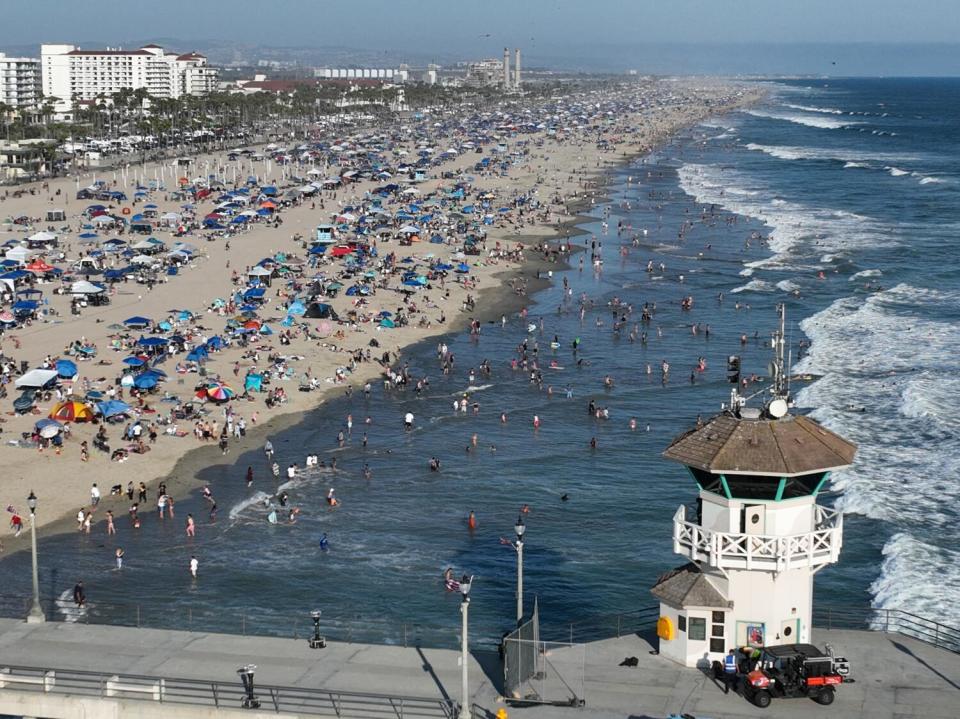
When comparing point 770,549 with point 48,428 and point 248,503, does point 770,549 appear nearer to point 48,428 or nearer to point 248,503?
point 248,503

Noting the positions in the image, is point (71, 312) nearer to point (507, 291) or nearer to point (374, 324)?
point (374, 324)

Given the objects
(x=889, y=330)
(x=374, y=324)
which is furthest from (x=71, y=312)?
(x=889, y=330)

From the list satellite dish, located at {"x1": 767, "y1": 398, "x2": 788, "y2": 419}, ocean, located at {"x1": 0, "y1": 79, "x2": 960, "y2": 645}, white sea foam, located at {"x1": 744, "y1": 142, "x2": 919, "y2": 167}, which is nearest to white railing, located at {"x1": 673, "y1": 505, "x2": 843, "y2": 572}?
satellite dish, located at {"x1": 767, "y1": 398, "x2": 788, "y2": 419}

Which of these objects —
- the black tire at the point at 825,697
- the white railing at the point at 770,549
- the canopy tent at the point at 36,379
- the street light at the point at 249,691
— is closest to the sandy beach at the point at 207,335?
the canopy tent at the point at 36,379

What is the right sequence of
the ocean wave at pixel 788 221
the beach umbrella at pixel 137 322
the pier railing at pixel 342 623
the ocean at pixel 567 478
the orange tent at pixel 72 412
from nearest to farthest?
the pier railing at pixel 342 623
the ocean at pixel 567 478
the orange tent at pixel 72 412
the beach umbrella at pixel 137 322
the ocean wave at pixel 788 221

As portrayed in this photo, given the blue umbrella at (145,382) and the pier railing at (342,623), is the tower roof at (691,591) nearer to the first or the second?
the pier railing at (342,623)

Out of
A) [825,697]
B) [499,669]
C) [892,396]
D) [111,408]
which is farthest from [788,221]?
[825,697]
